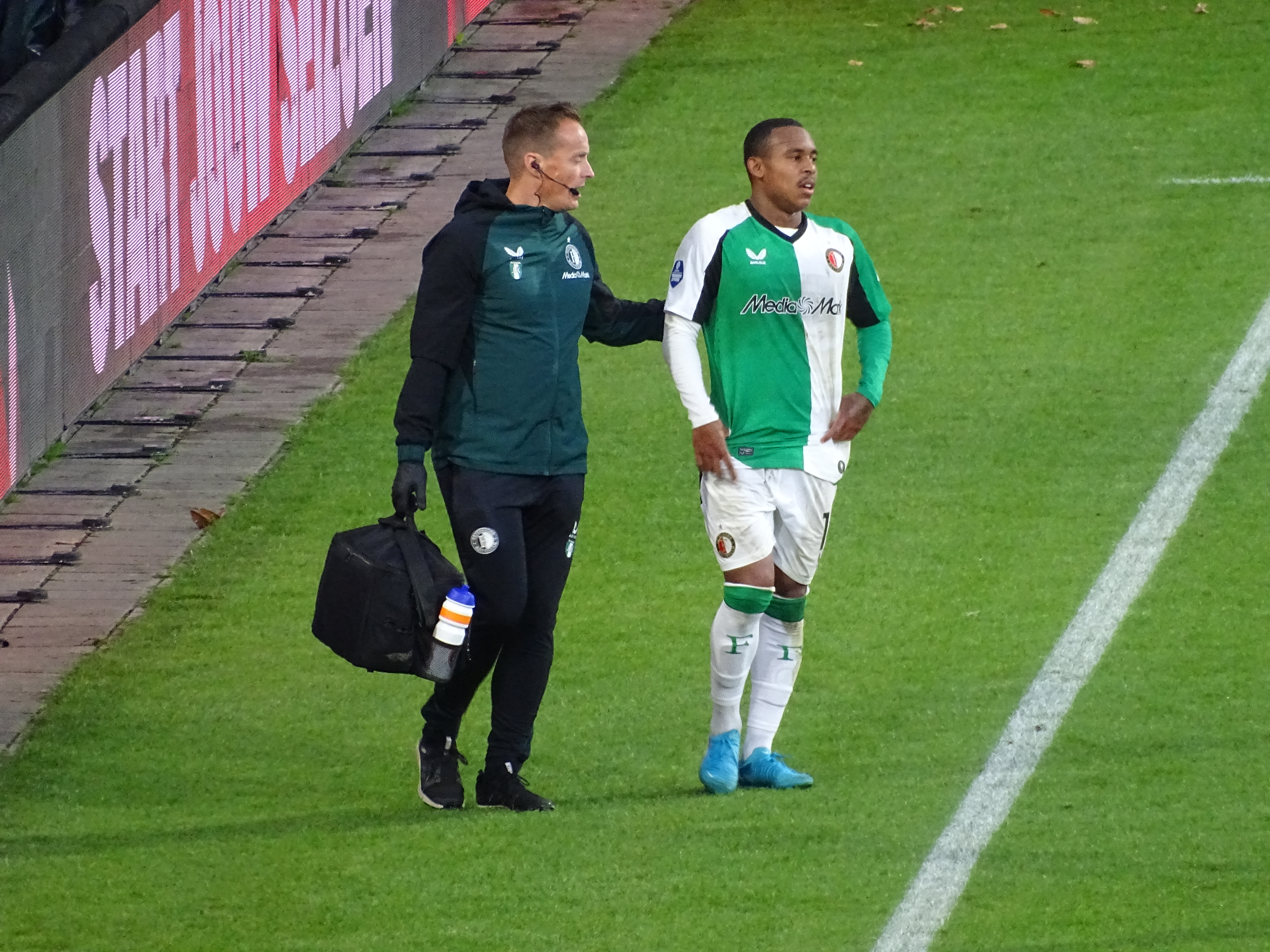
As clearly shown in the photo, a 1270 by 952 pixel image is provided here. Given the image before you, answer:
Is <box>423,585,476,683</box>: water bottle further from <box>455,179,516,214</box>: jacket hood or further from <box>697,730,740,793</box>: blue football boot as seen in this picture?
<box>455,179,516,214</box>: jacket hood

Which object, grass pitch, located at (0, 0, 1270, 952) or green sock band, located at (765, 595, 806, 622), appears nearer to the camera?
grass pitch, located at (0, 0, 1270, 952)

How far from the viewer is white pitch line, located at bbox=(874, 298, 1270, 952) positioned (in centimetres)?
649

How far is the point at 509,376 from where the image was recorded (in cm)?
683

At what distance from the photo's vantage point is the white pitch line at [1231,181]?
1321cm

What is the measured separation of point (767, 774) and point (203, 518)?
343 cm

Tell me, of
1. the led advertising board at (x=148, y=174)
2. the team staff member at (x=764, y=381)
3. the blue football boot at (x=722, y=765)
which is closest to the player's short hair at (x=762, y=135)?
the team staff member at (x=764, y=381)

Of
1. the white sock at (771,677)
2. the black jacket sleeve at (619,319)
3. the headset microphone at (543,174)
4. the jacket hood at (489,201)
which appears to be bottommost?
the white sock at (771,677)

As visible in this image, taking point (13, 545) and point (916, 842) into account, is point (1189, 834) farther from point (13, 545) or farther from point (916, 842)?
point (13, 545)

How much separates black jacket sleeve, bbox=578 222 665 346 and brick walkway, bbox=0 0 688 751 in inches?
95.5

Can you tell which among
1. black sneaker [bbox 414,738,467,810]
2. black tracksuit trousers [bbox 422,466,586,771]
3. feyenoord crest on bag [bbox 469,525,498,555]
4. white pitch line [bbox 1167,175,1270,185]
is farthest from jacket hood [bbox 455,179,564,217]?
white pitch line [bbox 1167,175,1270,185]

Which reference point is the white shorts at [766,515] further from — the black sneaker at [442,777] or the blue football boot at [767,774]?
the black sneaker at [442,777]

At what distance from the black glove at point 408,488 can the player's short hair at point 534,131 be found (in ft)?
2.84

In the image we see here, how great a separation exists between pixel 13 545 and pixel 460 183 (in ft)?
13.9

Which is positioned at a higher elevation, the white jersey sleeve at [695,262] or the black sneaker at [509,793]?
the white jersey sleeve at [695,262]
